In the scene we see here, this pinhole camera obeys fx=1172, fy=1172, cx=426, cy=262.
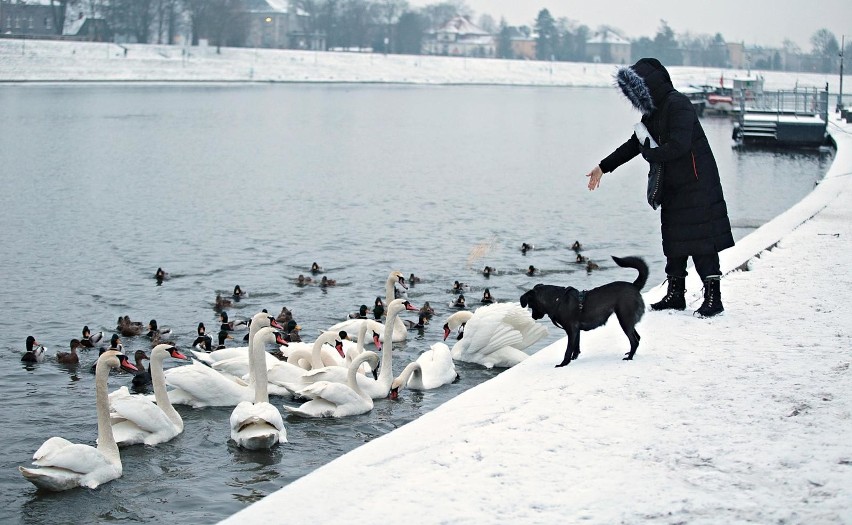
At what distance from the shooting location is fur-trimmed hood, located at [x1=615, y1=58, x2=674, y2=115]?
849 centimetres

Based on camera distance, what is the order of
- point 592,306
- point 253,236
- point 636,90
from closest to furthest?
point 592,306 → point 636,90 → point 253,236

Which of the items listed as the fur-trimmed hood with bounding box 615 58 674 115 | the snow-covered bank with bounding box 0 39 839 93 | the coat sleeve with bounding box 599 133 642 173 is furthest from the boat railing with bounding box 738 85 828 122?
the snow-covered bank with bounding box 0 39 839 93

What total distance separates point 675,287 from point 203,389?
406 cm

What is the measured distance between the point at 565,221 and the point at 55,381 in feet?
47.6

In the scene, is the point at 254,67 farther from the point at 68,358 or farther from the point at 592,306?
the point at 592,306

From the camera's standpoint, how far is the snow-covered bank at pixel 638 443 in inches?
207

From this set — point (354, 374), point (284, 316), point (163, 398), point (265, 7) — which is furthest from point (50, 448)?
point (265, 7)

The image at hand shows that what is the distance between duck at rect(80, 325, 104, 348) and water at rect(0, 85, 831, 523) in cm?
24

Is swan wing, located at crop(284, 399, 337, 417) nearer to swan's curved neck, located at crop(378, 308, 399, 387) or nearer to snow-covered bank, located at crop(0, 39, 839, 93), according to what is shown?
swan's curved neck, located at crop(378, 308, 399, 387)

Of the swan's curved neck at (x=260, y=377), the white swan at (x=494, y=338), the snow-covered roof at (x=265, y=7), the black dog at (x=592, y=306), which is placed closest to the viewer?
the black dog at (x=592, y=306)

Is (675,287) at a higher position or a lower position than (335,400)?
higher

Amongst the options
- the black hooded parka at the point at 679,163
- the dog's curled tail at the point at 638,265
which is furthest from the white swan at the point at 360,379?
the dog's curled tail at the point at 638,265

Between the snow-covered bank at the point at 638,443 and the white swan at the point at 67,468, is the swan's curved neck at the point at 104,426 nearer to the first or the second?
the white swan at the point at 67,468

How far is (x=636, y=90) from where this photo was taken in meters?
8.48
